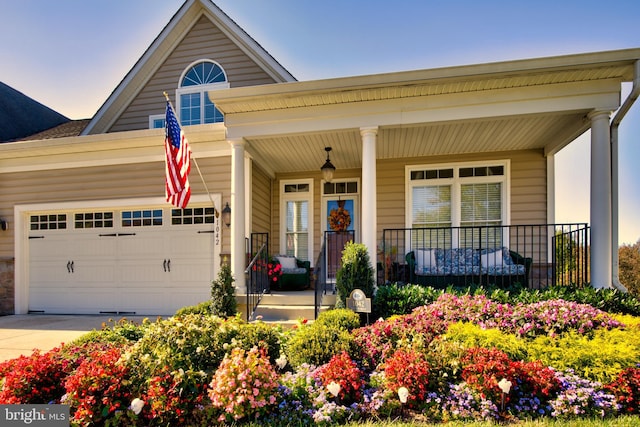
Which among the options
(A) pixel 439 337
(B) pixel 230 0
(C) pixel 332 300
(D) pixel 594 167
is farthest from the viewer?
(B) pixel 230 0

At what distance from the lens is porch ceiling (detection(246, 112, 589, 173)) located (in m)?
5.81

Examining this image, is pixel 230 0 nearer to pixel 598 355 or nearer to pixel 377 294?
pixel 377 294

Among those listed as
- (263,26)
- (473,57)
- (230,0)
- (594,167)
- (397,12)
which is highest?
(230,0)

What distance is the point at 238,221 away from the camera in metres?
6.05

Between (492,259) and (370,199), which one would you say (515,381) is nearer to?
(370,199)

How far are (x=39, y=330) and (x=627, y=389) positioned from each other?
25.6 ft

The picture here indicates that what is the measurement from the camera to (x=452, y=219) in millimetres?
7469

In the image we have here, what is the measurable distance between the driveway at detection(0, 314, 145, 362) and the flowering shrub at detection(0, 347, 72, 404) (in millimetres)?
996

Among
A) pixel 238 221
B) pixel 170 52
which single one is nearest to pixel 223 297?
pixel 238 221

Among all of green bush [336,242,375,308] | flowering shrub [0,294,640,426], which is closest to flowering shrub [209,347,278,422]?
flowering shrub [0,294,640,426]

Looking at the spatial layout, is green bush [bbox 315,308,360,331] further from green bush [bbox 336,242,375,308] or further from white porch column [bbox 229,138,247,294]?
white porch column [bbox 229,138,247,294]

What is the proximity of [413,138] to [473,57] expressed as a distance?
213cm

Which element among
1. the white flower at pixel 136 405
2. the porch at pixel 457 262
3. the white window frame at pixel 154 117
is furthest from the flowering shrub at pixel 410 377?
the white window frame at pixel 154 117

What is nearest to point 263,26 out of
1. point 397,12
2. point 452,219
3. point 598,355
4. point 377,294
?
point 397,12
